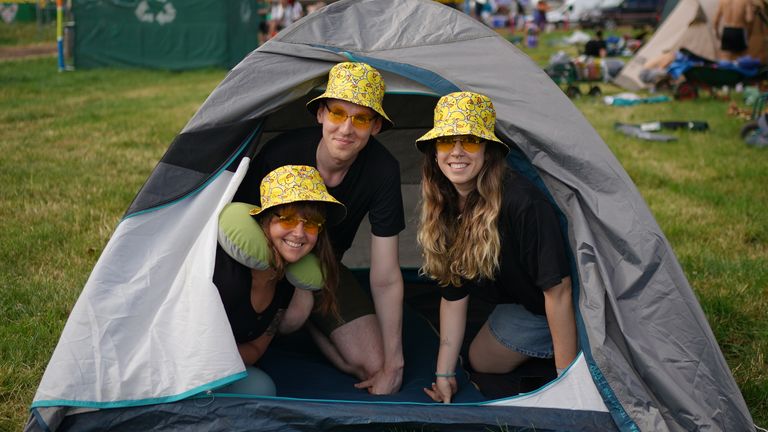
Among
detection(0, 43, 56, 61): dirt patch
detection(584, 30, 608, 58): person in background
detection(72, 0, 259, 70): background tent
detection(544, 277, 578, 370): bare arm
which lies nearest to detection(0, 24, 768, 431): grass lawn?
detection(544, 277, 578, 370): bare arm

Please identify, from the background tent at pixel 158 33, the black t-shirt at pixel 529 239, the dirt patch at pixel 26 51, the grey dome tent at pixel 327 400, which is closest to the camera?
the grey dome tent at pixel 327 400

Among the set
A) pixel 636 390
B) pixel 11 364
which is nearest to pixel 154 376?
pixel 11 364

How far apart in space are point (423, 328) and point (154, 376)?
156 cm

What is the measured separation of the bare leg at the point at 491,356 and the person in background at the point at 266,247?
69 centimetres

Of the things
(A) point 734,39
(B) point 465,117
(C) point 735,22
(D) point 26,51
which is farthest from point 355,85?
(D) point 26,51

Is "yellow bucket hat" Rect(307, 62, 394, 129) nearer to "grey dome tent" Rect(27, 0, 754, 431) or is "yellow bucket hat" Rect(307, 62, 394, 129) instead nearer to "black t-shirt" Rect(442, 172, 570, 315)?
"grey dome tent" Rect(27, 0, 754, 431)

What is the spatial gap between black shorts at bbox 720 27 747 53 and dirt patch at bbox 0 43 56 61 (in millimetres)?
11134

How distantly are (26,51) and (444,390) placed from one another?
1533cm

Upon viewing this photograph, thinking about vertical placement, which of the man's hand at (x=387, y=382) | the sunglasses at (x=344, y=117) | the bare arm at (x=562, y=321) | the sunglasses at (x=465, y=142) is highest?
the sunglasses at (x=344, y=117)

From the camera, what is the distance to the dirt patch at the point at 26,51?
1518cm

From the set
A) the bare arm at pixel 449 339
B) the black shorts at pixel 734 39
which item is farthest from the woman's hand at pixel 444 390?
the black shorts at pixel 734 39

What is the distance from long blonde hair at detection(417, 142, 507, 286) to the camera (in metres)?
2.78

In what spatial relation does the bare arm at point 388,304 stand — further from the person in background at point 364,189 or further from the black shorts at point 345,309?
the black shorts at point 345,309

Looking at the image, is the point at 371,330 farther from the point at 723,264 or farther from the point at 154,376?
the point at 723,264
